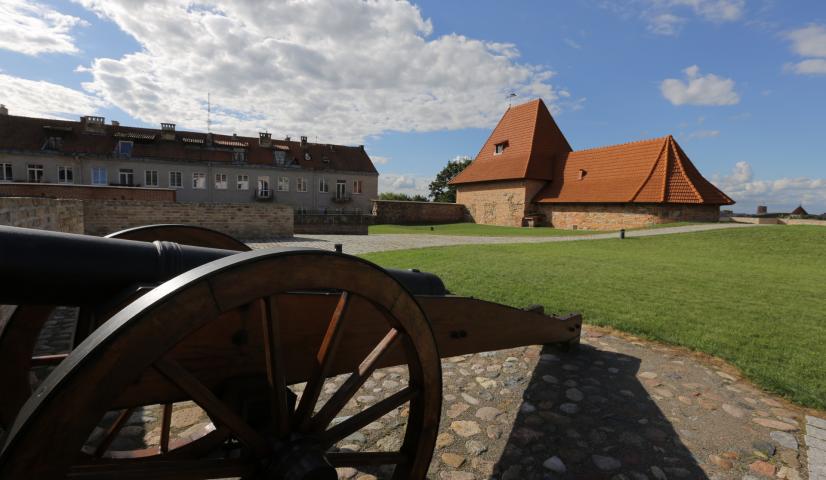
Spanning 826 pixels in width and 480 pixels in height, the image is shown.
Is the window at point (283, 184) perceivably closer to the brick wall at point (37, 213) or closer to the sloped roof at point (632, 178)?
the sloped roof at point (632, 178)

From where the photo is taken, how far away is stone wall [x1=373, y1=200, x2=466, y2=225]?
3284 cm

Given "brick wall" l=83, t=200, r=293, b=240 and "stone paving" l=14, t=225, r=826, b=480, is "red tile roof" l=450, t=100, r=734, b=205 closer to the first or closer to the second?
"brick wall" l=83, t=200, r=293, b=240

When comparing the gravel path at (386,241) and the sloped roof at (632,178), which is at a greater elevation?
the sloped roof at (632,178)

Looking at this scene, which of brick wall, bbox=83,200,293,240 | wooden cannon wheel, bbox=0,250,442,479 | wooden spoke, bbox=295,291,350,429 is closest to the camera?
wooden cannon wheel, bbox=0,250,442,479

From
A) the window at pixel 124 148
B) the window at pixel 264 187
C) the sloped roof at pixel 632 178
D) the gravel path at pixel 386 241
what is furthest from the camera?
the window at pixel 264 187

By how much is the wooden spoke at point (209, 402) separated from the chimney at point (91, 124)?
40507 mm

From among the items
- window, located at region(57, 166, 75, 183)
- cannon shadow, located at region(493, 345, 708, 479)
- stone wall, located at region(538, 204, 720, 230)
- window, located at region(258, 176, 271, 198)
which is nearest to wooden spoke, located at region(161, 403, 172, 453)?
cannon shadow, located at region(493, 345, 708, 479)

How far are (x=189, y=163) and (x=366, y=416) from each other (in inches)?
1467

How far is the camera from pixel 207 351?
1.36m

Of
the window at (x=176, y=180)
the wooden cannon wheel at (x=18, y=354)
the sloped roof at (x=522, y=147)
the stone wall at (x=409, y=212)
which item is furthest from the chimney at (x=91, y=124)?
the wooden cannon wheel at (x=18, y=354)

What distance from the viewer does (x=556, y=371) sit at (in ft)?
10.6

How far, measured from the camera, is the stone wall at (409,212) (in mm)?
32844

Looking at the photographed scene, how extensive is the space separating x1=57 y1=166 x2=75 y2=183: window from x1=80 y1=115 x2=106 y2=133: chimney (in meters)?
3.50

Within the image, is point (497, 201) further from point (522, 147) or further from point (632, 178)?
point (632, 178)
